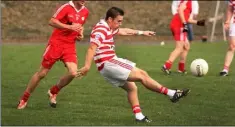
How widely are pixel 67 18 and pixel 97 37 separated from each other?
1.92m

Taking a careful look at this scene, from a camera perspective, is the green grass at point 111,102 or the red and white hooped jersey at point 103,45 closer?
the red and white hooped jersey at point 103,45

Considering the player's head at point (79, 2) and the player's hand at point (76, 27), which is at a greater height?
the player's head at point (79, 2)

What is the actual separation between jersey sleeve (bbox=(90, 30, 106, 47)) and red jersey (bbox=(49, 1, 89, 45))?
1773 mm

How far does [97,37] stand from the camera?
10.1m

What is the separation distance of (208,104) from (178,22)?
5.78 meters

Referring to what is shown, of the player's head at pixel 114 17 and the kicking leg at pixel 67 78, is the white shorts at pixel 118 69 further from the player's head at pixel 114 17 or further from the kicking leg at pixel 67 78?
the kicking leg at pixel 67 78

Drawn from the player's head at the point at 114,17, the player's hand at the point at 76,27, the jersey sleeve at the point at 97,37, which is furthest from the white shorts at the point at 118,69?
the player's hand at the point at 76,27

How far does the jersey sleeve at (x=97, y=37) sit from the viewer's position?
10117 millimetres

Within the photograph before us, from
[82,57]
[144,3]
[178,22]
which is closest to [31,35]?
[144,3]

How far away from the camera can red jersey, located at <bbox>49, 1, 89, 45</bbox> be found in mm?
11844

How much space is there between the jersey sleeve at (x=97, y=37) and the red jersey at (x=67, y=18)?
177cm

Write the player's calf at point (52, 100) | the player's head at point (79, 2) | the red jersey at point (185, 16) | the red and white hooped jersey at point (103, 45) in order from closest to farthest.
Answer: the red and white hooped jersey at point (103, 45) < the player's head at point (79, 2) < the player's calf at point (52, 100) < the red jersey at point (185, 16)

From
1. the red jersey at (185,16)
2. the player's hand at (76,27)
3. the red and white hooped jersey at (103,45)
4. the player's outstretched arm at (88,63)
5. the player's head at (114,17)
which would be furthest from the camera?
the red jersey at (185,16)

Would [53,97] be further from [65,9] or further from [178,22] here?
[178,22]
